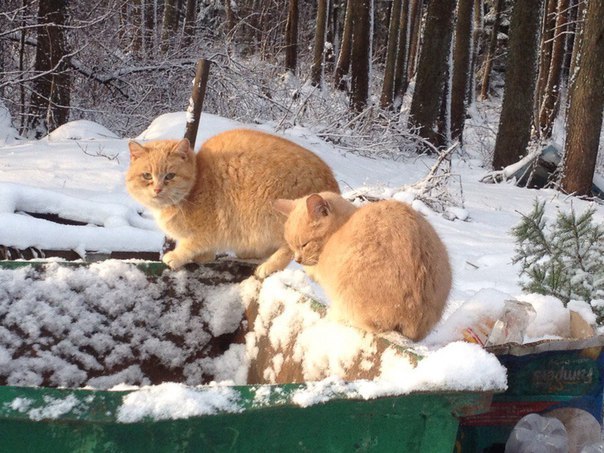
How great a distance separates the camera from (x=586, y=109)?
27.0 ft

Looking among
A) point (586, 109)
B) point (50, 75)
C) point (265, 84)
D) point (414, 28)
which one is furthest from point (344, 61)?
point (414, 28)

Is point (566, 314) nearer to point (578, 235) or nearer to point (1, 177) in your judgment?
point (578, 235)

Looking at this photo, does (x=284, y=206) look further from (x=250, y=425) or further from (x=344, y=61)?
(x=344, y=61)

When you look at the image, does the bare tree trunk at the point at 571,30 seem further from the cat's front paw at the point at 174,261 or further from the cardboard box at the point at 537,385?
the cardboard box at the point at 537,385

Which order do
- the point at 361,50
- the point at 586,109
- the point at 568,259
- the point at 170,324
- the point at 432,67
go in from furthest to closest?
the point at 361,50 → the point at 432,67 → the point at 586,109 → the point at 568,259 → the point at 170,324

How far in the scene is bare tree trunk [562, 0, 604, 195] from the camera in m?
7.91

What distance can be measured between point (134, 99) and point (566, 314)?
28.4 ft

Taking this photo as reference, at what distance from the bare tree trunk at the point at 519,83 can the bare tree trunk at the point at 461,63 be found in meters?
3.11

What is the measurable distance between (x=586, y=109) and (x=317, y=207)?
7.19 metres

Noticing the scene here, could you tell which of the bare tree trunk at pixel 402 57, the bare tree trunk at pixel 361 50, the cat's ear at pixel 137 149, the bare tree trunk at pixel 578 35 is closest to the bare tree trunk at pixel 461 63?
the bare tree trunk at pixel 361 50

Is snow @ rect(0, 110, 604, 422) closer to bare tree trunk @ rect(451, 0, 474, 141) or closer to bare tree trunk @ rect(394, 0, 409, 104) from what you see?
bare tree trunk @ rect(451, 0, 474, 141)

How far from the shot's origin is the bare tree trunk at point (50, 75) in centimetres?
806

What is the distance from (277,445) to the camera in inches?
44.5

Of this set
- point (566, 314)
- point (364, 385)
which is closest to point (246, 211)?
point (566, 314)
